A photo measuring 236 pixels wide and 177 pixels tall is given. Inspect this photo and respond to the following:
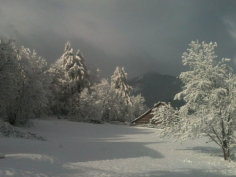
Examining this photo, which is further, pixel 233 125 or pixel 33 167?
pixel 233 125

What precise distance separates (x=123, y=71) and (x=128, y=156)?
48.3 meters

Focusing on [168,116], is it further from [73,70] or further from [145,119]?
[73,70]

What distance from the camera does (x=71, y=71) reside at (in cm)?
4488

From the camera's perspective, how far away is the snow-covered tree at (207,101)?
46.6 feet

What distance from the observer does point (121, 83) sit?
2379 inches

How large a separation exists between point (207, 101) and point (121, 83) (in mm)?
45870

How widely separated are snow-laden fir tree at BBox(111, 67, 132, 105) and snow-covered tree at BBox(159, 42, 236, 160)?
43554mm

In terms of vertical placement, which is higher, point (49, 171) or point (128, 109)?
point (128, 109)

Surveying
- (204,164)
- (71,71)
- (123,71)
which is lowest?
(204,164)

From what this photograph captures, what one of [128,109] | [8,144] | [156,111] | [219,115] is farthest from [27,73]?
[128,109]

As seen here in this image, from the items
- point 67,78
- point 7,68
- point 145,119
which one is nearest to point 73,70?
point 67,78

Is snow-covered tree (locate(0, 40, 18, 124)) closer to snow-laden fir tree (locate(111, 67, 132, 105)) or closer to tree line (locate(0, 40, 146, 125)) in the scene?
tree line (locate(0, 40, 146, 125))

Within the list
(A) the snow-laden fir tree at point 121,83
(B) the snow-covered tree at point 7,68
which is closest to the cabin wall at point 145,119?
(A) the snow-laden fir tree at point 121,83

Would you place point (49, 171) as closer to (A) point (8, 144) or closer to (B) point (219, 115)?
(A) point (8, 144)
